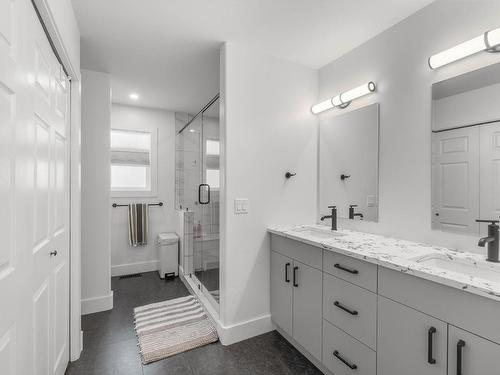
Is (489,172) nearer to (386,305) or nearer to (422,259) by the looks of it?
(422,259)

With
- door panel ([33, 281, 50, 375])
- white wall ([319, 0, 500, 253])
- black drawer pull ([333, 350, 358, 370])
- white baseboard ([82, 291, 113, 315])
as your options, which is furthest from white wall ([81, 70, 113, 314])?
white wall ([319, 0, 500, 253])

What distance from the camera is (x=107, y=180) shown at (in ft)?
8.62

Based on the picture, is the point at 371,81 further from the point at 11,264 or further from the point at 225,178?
the point at 11,264

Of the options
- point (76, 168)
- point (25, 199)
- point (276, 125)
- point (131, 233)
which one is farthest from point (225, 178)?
point (131, 233)

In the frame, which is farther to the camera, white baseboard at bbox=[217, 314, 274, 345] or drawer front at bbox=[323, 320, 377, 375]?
white baseboard at bbox=[217, 314, 274, 345]

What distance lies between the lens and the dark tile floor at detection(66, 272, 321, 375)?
1748 mm

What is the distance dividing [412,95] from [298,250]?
4.41 feet

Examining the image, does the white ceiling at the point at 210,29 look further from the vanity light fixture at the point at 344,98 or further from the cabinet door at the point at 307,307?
the cabinet door at the point at 307,307

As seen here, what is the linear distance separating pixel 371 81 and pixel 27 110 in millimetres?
2147

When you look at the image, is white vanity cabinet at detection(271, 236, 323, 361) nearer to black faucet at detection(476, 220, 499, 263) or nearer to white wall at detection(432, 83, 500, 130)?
black faucet at detection(476, 220, 499, 263)

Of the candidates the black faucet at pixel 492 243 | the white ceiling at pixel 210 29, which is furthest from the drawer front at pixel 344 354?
the white ceiling at pixel 210 29

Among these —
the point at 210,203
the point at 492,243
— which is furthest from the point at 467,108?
the point at 210,203

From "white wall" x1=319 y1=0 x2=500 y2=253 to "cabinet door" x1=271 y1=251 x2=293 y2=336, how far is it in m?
0.74

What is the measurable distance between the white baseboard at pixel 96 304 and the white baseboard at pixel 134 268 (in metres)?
1.02
